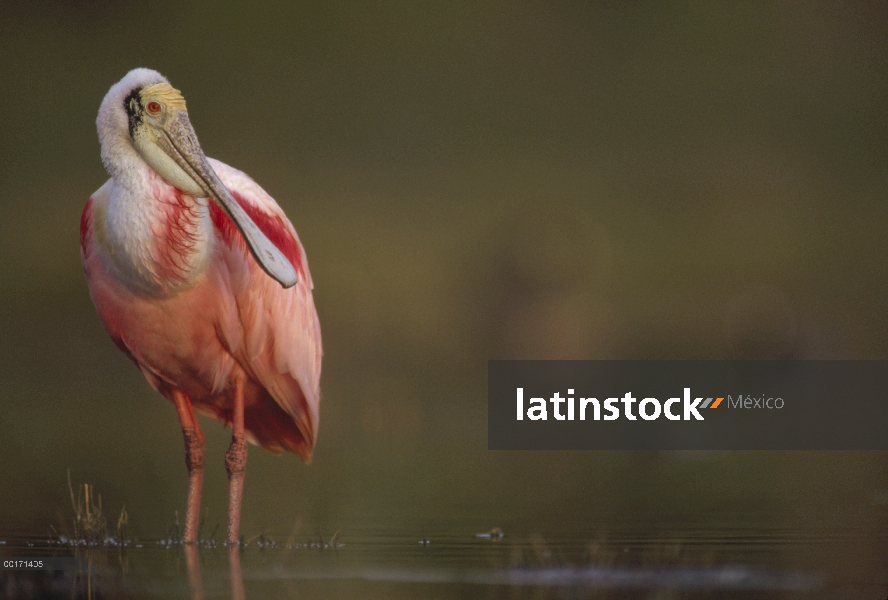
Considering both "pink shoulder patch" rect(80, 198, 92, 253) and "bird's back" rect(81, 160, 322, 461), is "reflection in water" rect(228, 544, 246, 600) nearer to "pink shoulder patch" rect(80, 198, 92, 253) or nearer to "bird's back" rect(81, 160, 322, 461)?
"bird's back" rect(81, 160, 322, 461)

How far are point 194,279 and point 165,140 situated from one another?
1.74 feet

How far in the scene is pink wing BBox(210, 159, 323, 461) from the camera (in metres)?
5.33

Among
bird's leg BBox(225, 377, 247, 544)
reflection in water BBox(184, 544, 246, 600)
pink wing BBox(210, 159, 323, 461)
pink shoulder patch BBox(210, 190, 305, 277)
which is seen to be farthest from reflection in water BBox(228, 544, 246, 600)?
pink shoulder patch BBox(210, 190, 305, 277)

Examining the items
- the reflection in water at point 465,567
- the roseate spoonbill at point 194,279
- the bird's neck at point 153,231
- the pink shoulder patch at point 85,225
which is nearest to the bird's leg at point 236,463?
the roseate spoonbill at point 194,279

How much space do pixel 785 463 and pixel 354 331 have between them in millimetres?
4100

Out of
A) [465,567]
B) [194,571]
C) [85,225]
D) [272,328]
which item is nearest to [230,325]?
[272,328]

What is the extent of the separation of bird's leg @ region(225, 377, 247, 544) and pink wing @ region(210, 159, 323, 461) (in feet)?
0.38

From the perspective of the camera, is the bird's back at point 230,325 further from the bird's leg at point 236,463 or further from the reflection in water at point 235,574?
the reflection in water at point 235,574

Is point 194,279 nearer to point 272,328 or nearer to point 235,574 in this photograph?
point 272,328

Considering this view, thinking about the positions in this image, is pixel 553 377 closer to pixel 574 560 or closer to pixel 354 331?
pixel 354 331

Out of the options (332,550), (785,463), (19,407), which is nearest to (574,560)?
(332,550)

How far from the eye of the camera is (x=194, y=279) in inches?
203

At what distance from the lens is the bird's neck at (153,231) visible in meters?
4.96

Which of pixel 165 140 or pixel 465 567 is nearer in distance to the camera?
pixel 465 567
